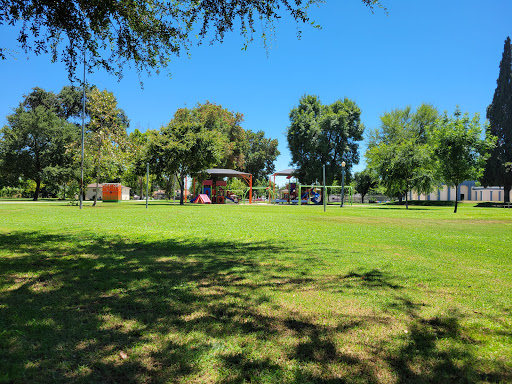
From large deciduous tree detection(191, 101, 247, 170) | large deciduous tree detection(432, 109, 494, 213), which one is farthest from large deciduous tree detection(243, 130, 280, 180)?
large deciduous tree detection(432, 109, 494, 213)

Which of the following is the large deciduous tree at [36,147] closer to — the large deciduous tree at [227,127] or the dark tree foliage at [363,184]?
the large deciduous tree at [227,127]

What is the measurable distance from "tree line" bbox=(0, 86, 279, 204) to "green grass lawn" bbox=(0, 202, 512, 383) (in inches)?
1049

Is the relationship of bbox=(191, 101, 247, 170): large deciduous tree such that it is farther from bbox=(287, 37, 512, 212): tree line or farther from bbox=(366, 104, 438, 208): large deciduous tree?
bbox=(366, 104, 438, 208): large deciduous tree

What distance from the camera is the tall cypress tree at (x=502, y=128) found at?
49750 mm

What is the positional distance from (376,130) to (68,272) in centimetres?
5639

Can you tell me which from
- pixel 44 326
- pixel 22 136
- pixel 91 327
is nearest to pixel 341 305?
pixel 91 327

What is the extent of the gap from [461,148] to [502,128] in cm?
3422

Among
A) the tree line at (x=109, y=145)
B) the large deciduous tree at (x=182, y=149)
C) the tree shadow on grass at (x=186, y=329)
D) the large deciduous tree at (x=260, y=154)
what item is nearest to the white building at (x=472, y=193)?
the large deciduous tree at (x=260, y=154)

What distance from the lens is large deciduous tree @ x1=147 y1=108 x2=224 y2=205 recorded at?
38.3m

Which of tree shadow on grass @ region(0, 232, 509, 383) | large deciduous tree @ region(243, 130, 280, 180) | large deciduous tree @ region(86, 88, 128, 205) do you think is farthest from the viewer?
large deciduous tree @ region(243, 130, 280, 180)

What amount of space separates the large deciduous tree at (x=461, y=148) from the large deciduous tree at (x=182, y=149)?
2315 cm

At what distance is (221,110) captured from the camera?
5878cm

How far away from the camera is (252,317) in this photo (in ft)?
12.2

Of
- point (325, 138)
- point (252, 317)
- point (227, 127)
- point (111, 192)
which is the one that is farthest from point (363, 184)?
point (252, 317)
